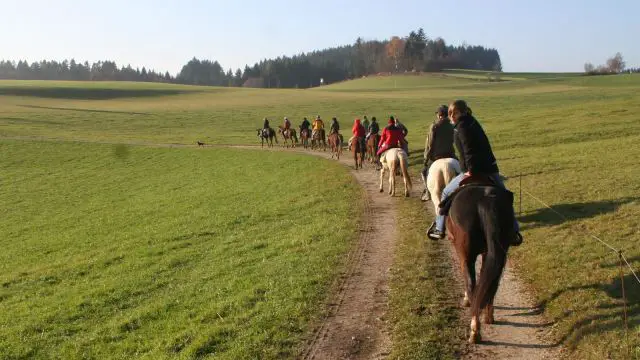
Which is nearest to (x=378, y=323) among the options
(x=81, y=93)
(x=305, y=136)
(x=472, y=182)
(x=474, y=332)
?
(x=474, y=332)

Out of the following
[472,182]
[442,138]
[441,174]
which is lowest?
[441,174]

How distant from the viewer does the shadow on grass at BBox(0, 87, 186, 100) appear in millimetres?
93137

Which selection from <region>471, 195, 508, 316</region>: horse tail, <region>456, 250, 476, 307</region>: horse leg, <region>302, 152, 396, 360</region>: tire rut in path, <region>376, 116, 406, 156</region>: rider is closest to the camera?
<region>471, 195, 508, 316</region>: horse tail

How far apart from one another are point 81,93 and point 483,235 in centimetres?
9946

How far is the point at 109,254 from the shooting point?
15.6 m

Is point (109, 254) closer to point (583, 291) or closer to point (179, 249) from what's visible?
point (179, 249)

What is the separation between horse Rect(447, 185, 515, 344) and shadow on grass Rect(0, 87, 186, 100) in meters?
92.7

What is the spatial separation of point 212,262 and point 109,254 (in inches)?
162

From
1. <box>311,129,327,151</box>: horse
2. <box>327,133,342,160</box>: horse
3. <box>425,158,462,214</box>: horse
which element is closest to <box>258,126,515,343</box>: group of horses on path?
<box>425,158,462,214</box>: horse

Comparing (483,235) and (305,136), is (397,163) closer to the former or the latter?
(483,235)

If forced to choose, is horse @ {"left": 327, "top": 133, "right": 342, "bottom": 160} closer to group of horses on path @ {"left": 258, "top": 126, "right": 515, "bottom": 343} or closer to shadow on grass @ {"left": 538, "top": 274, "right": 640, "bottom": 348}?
shadow on grass @ {"left": 538, "top": 274, "right": 640, "bottom": 348}

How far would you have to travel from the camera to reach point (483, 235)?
7.35 meters

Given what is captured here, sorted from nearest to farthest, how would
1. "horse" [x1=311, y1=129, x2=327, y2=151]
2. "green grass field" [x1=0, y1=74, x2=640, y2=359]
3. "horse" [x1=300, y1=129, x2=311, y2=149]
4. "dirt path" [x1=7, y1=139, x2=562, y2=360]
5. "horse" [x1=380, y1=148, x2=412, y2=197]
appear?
"dirt path" [x1=7, y1=139, x2=562, y2=360], "green grass field" [x1=0, y1=74, x2=640, y2=359], "horse" [x1=380, y1=148, x2=412, y2=197], "horse" [x1=311, y1=129, x2=327, y2=151], "horse" [x1=300, y1=129, x2=311, y2=149]

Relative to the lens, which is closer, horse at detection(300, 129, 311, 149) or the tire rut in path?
the tire rut in path
